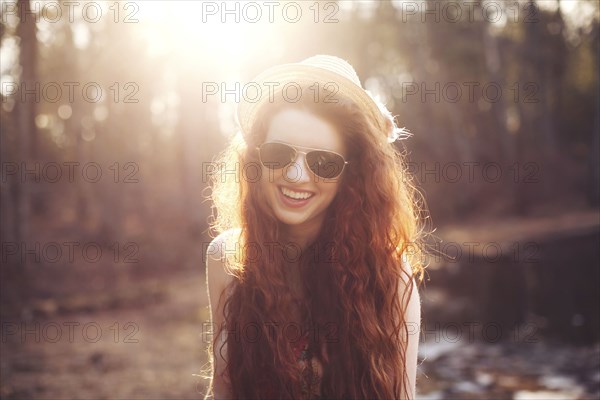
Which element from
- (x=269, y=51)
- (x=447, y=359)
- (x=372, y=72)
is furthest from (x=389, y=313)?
(x=372, y=72)

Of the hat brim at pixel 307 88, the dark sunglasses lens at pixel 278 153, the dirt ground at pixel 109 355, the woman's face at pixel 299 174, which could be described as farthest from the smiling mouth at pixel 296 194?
the dirt ground at pixel 109 355

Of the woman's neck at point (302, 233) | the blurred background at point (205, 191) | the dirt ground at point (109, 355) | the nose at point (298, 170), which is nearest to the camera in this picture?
the nose at point (298, 170)

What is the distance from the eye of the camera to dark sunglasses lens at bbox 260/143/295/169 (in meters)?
2.48

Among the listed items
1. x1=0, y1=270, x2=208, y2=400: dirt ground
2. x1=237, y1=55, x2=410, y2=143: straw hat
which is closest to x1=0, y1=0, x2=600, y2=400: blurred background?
x1=0, y1=270, x2=208, y2=400: dirt ground

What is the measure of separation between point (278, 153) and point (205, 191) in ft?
70.6

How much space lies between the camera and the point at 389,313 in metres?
2.60

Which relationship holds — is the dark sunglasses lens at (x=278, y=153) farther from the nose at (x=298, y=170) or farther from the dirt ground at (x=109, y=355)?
the dirt ground at (x=109, y=355)

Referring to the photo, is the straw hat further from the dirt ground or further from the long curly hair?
the dirt ground

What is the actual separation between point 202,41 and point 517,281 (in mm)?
12205

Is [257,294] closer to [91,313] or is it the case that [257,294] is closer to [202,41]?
[91,313]

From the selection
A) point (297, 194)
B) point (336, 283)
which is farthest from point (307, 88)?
point (336, 283)

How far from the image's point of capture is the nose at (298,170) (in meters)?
2.47

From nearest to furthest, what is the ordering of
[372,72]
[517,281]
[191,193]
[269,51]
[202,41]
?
[517,281]
[202,41]
[191,193]
[269,51]
[372,72]

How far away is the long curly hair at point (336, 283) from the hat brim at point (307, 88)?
35 mm
